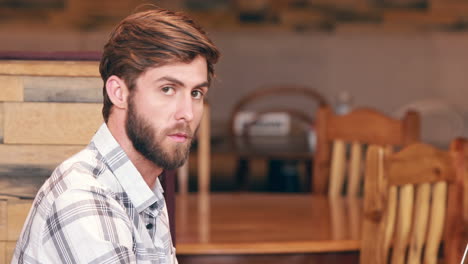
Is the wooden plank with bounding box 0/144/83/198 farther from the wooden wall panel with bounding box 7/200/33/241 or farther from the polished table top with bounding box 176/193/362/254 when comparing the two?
the polished table top with bounding box 176/193/362/254

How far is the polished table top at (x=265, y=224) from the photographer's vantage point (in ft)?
6.54

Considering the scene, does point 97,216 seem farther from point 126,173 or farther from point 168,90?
point 168,90

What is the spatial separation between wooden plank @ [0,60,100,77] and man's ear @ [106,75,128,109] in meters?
0.31

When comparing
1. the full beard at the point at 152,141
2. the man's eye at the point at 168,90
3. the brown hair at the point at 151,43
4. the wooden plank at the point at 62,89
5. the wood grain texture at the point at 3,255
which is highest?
the brown hair at the point at 151,43

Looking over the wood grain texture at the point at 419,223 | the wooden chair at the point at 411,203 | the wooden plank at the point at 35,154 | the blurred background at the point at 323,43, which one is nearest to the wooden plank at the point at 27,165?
the wooden plank at the point at 35,154

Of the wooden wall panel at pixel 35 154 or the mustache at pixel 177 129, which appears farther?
the wooden wall panel at pixel 35 154

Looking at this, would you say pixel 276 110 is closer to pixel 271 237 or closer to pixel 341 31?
pixel 341 31

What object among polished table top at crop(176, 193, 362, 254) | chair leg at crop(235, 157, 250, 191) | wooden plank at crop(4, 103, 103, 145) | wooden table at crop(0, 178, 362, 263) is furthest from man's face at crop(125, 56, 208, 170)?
chair leg at crop(235, 157, 250, 191)

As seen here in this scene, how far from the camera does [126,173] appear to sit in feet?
3.84

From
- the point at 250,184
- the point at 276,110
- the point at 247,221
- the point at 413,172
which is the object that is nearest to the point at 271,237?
the point at 247,221

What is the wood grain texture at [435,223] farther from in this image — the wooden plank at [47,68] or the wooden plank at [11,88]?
the wooden plank at [11,88]

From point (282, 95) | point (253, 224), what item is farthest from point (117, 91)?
point (282, 95)

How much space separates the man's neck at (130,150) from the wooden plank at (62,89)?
0.97 feet

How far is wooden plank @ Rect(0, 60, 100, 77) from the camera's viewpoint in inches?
57.8
